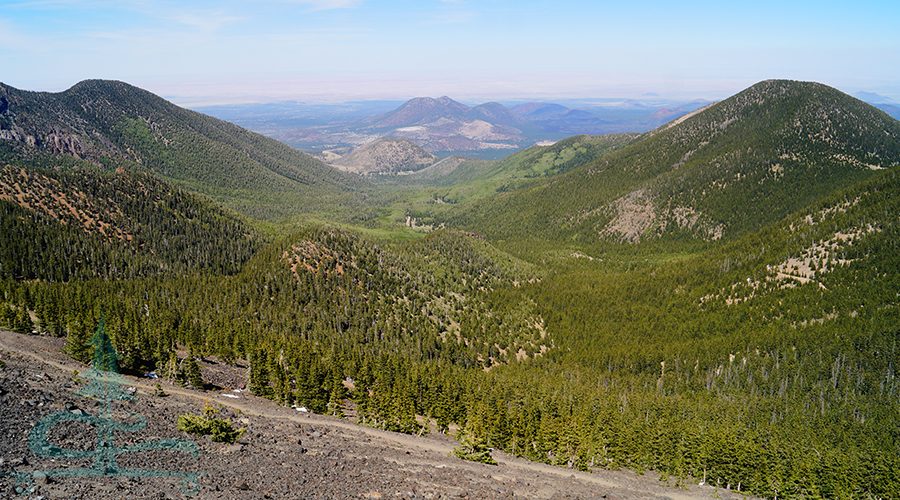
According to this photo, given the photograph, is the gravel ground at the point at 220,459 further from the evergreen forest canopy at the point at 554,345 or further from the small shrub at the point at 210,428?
the evergreen forest canopy at the point at 554,345

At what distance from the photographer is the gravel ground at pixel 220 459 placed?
1229 inches

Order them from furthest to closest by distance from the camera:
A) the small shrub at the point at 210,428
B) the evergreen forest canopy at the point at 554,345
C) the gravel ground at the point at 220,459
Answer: the evergreen forest canopy at the point at 554,345 < the small shrub at the point at 210,428 < the gravel ground at the point at 220,459

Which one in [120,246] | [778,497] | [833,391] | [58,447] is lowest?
[833,391]

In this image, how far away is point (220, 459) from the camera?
40281 millimetres

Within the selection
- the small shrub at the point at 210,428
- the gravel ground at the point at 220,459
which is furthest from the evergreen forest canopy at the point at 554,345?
the small shrub at the point at 210,428

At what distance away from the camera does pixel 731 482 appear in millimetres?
78125

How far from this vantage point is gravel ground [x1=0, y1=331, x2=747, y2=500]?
31.2 meters

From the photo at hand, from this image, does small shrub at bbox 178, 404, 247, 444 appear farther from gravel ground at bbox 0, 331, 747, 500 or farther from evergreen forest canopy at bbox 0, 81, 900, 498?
evergreen forest canopy at bbox 0, 81, 900, 498

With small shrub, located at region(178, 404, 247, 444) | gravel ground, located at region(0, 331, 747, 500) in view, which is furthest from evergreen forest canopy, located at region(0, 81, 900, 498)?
small shrub, located at region(178, 404, 247, 444)

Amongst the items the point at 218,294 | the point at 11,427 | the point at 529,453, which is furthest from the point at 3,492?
the point at 218,294

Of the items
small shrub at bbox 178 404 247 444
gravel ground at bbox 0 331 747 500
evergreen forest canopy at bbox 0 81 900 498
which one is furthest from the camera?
evergreen forest canopy at bbox 0 81 900 498

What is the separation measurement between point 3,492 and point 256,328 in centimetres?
11378

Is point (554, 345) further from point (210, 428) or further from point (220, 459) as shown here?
point (220, 459)

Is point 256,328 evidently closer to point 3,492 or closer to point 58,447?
point 58,447
